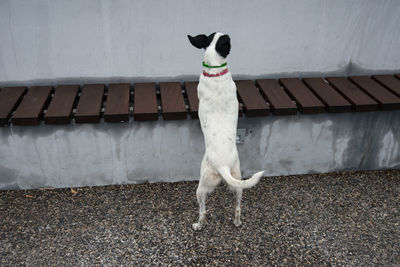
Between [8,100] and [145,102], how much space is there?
1.37 metres

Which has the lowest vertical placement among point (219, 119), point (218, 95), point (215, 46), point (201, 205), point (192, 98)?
point (201, 205)

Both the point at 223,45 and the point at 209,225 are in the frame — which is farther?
the point at 209,225

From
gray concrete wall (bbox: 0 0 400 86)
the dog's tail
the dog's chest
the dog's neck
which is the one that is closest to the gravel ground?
the dog's tail

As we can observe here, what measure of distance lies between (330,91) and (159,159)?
2.01 metres

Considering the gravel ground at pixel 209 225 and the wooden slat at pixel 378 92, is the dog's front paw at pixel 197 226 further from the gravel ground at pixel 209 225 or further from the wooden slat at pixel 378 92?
the wooden slat at pixel 378 92

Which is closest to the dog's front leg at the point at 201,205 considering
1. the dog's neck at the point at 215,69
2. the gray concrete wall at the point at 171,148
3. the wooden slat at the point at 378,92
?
the gray concrete wall at the point at 171,148

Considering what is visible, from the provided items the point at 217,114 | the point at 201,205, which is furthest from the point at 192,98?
the point at 201,205

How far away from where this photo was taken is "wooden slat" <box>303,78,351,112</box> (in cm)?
334

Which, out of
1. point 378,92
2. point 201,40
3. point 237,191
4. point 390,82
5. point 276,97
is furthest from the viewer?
point 390,82

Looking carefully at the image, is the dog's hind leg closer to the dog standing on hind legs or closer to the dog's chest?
the dog standing on hind legs

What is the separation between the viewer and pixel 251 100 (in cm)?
338

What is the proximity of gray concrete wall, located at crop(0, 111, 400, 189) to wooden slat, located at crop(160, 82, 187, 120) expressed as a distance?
20cm

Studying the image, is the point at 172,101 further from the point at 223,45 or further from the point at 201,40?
the point at 223,45

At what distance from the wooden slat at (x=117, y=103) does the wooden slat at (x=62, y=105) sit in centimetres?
35
